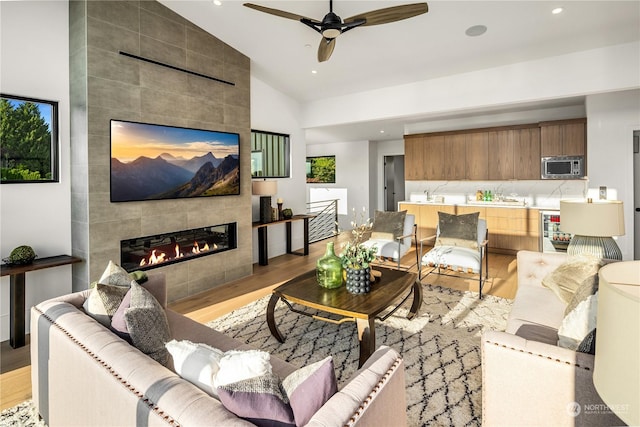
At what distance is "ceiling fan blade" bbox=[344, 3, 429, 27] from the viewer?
270 cm

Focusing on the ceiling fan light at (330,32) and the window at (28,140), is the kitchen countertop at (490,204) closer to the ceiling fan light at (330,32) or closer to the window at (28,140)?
the ceiling fan light at (330,32)

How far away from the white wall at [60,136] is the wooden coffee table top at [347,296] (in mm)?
2362

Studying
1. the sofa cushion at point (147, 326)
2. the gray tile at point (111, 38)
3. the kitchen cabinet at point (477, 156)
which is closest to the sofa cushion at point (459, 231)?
the kitchen cabinet at point (477, 156)

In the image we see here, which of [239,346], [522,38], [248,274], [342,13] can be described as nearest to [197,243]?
[248,274]

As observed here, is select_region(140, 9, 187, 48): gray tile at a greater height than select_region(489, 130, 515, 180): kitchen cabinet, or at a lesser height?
greater

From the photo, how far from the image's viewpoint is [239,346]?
6.62ft

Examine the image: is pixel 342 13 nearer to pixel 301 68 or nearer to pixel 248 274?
pixel 301 68

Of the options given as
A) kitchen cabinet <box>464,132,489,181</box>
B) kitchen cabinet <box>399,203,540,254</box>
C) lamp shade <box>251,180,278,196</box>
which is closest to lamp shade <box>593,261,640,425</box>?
lamp shade <box>251,180,278,196</box>

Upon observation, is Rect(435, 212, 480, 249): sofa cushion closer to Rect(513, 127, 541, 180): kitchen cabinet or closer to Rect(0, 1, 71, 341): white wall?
Rect(513, 127, 541, 180): kitchen cabinet

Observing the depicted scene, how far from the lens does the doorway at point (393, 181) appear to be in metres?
10.4

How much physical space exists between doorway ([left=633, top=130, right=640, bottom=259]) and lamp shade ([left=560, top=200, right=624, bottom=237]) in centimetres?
329

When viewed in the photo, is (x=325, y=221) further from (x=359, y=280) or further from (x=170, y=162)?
(x=359, y=280)

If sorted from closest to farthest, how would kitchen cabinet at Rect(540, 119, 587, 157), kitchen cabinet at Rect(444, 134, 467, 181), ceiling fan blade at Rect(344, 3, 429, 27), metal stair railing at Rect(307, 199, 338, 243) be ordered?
1. ceiling fan blade at Rect(344, 3, 429, 27)
2. kitchen cabinet at Rect(540, 119, 587, 157)
3. kitchen cabinet at Rect(444, 134, 467, 181)
4. metal stair railing at Rect(307, 199, 338, 243)

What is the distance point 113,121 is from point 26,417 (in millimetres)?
2575
